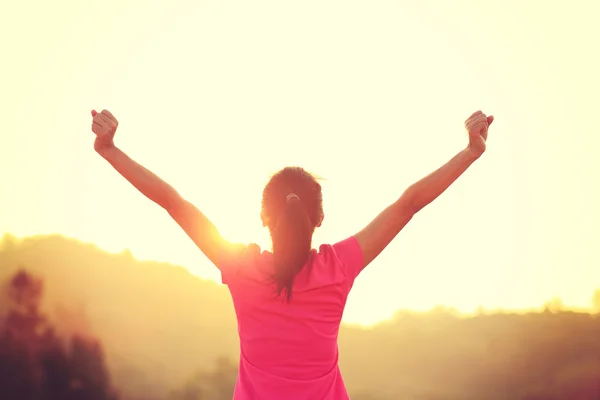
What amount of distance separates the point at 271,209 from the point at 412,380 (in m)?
62.3

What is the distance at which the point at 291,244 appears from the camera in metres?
2.00

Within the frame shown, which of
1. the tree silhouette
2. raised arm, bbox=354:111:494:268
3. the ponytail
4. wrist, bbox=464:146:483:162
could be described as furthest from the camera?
the tree silhouette

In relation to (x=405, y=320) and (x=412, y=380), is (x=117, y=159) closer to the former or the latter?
(x=405, y=320)

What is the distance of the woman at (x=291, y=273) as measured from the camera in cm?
199

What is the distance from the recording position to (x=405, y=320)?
5481 centimetres

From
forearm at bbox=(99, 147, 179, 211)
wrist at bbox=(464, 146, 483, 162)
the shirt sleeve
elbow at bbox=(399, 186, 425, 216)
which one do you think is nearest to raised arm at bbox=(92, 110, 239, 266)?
forearm at bbox=(99, 147, 179, 211)

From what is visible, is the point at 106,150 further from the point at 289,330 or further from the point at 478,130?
the point at 478,130

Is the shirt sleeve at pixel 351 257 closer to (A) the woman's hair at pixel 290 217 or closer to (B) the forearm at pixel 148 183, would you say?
(A) the woman's hair at pixel 290 217

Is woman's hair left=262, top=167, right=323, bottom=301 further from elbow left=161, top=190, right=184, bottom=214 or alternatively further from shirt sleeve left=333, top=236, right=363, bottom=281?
elbow left=161, top=190, right=184, bottom=214

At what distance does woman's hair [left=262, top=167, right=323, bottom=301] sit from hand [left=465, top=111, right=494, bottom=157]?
58 centimetres

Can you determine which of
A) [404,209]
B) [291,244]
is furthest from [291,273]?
[404,209]

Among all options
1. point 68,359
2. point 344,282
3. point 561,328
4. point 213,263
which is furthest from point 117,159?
point 561,328

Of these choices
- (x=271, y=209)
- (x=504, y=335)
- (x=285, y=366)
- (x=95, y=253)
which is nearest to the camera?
(x=285, y=366)

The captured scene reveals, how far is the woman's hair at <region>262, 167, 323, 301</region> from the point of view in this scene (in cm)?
199
